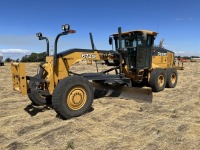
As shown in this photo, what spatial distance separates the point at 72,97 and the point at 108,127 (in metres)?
1.24

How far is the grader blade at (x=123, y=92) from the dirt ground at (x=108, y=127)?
211 mm

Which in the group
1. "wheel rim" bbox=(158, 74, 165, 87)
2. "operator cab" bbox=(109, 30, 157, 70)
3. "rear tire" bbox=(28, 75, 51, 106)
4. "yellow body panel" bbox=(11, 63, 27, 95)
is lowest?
"rear tire" bbox=(28, 75, 51, 106)

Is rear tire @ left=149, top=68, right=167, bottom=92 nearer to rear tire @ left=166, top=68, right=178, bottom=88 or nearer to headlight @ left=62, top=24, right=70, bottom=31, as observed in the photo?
rear tire @ left=166, top=68, right=178, bottom=88

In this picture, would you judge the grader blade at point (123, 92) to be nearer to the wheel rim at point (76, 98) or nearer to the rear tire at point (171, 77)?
the wheel rim at point (76, 98)

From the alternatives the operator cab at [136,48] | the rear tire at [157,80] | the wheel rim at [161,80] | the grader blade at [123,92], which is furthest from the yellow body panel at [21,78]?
the wheel rim at [161,80]

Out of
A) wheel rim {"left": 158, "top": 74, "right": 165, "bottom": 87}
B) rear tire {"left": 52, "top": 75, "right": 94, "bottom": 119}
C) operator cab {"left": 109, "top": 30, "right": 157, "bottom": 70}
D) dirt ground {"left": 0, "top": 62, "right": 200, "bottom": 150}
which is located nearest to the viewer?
dirt ground {"left": 0, "top": 62, "right": 200, "bottom": 150}

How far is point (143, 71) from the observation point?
1009 cm

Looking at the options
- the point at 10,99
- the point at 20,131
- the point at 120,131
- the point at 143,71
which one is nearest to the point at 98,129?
the point at 120,131

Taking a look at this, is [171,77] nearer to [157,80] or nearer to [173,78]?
[173,78]

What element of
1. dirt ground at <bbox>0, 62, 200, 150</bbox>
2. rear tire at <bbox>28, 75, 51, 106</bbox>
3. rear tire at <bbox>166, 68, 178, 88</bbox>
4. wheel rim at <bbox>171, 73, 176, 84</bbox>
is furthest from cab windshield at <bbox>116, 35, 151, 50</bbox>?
rear tire at <bbox>28, 75, 51, 106</bbox>

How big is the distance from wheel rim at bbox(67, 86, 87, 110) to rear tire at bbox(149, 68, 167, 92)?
4.08 m

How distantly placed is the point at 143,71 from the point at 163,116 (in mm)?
3889

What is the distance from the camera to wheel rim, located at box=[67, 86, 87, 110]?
6.21 m

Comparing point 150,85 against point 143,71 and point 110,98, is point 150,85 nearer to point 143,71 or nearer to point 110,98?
point 143,71
